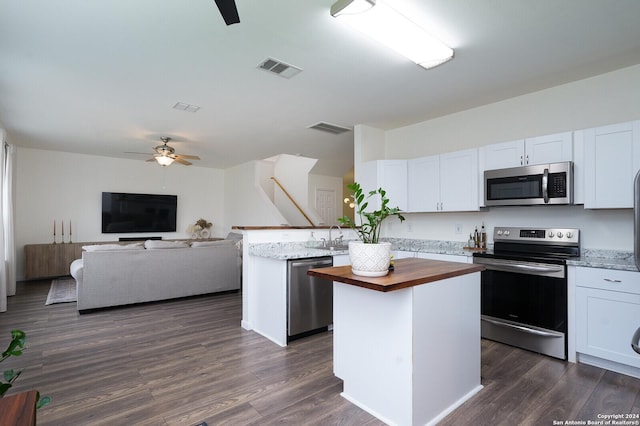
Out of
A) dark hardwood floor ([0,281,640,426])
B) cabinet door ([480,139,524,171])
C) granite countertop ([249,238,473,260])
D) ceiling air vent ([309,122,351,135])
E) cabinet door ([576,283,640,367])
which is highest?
ceiling air vent ([309,122,351,135])

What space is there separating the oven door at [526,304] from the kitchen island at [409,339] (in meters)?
1.03

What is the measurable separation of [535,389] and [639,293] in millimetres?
1107

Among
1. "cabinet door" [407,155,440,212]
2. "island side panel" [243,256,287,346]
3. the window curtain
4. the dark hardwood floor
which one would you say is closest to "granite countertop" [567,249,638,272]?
the dark hardwood floor

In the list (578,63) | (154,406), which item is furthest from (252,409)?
(578,63)

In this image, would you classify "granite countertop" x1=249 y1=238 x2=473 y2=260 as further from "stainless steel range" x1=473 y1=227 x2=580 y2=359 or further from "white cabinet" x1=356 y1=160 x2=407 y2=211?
"white cabinet" x1=356 y1=160 x2=407 y2=211

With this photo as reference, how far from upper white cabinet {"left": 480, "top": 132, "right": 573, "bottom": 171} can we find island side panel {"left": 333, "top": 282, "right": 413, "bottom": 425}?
2.35m

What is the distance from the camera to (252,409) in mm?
2141

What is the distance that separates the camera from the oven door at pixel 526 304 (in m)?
2.86

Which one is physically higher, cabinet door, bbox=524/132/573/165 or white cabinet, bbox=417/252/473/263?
cabinet door, bbox=524/132/573/165

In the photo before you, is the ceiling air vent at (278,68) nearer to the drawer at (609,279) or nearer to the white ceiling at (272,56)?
the white ceiling at (272,56)

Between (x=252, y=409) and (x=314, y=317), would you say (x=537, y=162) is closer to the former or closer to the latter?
(x=314, y=317)

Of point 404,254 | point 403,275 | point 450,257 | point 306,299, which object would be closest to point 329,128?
point 404,254

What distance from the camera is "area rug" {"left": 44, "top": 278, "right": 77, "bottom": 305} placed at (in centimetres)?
491

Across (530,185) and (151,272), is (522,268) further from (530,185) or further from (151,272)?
(151,272)
